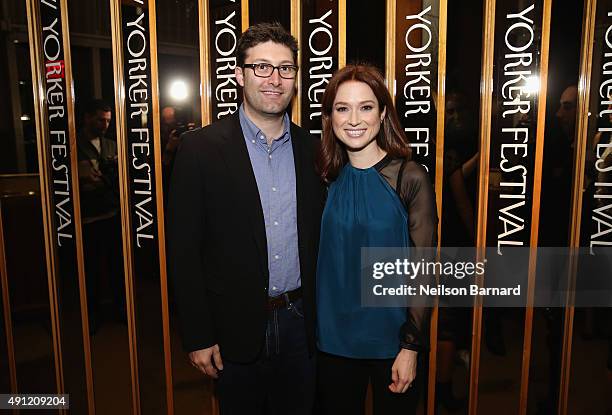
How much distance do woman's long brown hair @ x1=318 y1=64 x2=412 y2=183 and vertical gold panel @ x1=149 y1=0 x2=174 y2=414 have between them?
0.96 m

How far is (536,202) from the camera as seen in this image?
1890 mm

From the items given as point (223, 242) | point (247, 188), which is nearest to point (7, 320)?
point (223, 242)

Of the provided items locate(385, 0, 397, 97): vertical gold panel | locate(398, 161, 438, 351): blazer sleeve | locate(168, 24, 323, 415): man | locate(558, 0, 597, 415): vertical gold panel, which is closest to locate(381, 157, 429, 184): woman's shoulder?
locate(398, 161, 438, 351): blazer sleeve

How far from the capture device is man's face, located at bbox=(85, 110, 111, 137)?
2.30m

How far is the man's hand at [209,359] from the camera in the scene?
1.67 meters

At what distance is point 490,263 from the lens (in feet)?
6.47

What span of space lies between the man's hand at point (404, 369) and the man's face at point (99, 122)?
5.85 ft

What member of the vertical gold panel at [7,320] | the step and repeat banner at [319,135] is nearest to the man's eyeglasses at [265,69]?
the step and repeat banner at [319,135]

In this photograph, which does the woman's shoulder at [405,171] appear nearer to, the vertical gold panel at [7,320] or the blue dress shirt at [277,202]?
the blue dress shirt at [277,202]

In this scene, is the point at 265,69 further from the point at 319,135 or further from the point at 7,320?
the point at 7,320

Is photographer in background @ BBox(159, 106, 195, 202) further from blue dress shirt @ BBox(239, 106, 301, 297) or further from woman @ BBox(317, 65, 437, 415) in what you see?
woman @ BBox(317, 65, 437, 415)

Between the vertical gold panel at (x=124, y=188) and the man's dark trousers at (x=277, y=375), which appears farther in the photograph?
the vertical gold panel at (x=124, y=188)

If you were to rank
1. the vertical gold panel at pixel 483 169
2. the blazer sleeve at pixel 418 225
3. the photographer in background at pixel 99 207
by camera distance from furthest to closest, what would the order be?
the photographer in background at pixel 99 207, the vertical gold panel at pixel 483 169, the blazer sleeve at pixel 418 225

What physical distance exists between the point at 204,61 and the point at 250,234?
39.0 inches
